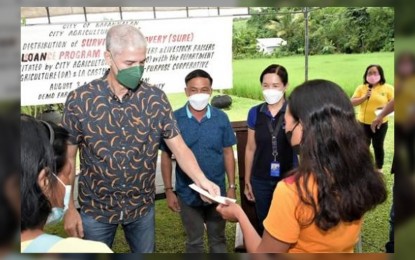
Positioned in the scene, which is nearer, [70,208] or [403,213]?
[70,208]

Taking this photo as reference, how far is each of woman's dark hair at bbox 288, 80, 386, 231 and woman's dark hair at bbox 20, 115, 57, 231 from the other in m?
0.67

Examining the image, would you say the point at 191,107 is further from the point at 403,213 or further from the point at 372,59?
the point at 372,59

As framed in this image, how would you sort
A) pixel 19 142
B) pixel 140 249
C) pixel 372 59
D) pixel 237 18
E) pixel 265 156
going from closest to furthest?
pixel 19 142
pixel 140 249
pixel 265 156
pixel 237 18
pixel 372 59

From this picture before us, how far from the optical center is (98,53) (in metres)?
3.20

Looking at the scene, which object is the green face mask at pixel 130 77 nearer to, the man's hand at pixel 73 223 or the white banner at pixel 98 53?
the man's hand at pixel 73 223

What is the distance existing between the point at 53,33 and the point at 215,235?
1740 millimetres

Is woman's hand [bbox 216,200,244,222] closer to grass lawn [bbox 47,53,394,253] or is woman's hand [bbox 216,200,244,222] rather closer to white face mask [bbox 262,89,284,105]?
white face mask [bbox 262,89,284,105]

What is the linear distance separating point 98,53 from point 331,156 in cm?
229

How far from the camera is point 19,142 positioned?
124cm

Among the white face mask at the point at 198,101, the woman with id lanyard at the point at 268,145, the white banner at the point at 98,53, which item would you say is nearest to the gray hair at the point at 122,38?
the white face mask at the point at 198,101

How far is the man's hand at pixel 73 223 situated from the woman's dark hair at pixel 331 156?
1.12 metres

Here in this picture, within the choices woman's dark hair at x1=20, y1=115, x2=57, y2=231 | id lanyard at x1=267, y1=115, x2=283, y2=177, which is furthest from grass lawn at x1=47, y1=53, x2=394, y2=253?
Result: woman's dark hair at x1=20, y1=115, x2=57, y2=231

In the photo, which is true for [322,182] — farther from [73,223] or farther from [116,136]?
[73,223]

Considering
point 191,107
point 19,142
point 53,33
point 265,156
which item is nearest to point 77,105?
point 19,142
